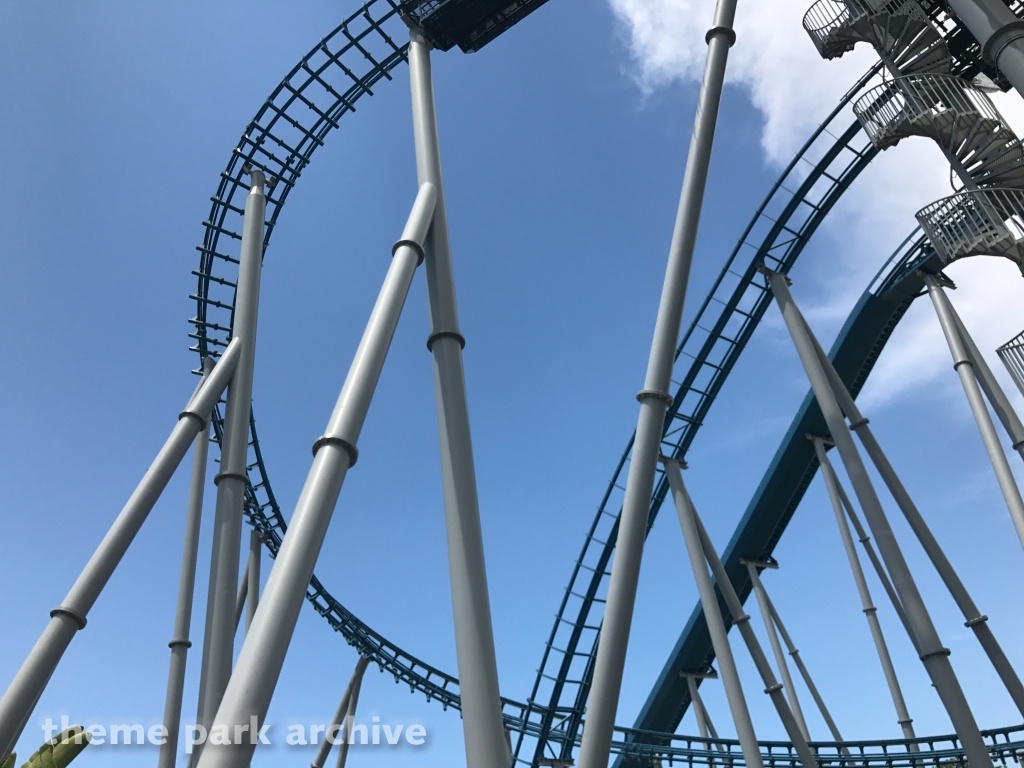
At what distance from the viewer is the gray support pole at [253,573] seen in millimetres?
11102

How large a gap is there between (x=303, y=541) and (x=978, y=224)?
5801mm

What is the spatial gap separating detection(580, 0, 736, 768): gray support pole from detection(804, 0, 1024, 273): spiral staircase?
2290 mm

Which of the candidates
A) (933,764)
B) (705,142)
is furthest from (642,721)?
(705,142)

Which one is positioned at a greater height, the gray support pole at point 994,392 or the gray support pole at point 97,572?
the gray support pole at point 994,392

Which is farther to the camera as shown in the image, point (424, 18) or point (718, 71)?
point (424, 18)

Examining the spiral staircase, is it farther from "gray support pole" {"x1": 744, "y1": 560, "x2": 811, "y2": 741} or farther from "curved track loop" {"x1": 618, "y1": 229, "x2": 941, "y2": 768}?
"gray support pole" {"x1": 744, "y1": 560, "x2": 811, "y2": 741}

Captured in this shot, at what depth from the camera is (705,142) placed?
17.7ft

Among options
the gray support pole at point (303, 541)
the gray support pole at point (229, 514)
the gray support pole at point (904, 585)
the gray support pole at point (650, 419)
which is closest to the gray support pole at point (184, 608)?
the gray support pole at point (229, 514)

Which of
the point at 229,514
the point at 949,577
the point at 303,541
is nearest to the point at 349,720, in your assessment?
the point at 229,514

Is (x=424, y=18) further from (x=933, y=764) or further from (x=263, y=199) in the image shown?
(x=933, y=764)

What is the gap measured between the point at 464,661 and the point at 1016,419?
6196 mm

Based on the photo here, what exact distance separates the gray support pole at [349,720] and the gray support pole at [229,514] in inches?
270

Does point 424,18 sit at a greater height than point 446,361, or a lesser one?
greater

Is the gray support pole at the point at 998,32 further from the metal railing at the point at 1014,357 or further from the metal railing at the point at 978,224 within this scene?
the metal railing at the point at 1014,357
